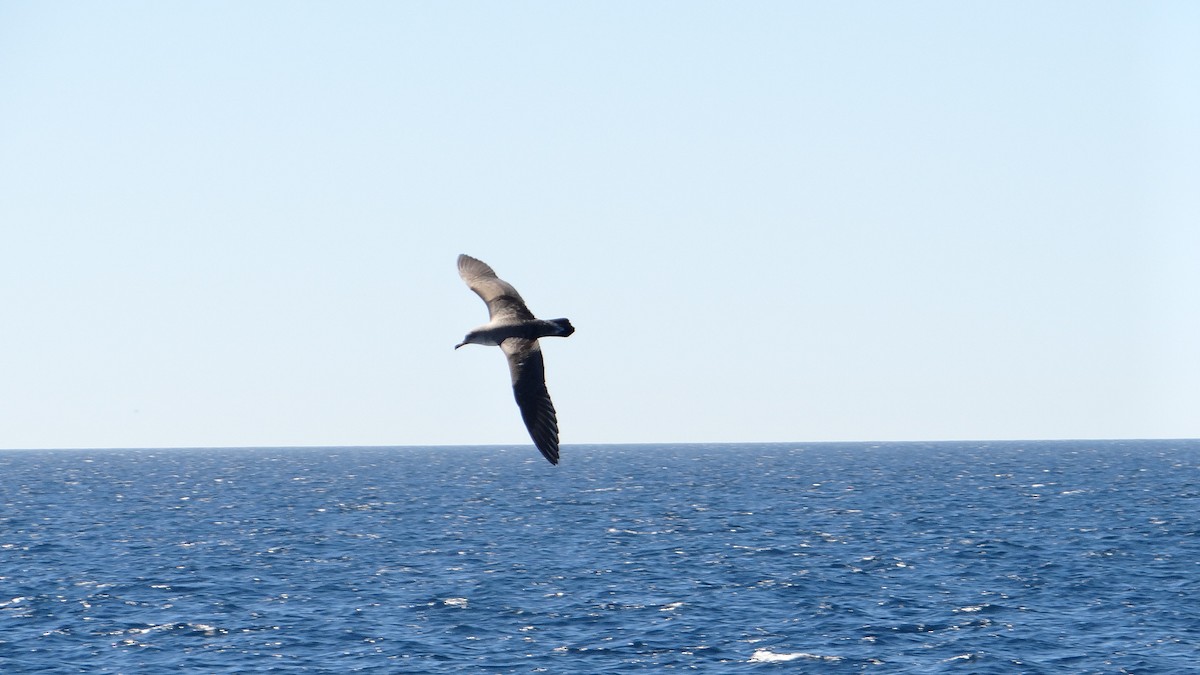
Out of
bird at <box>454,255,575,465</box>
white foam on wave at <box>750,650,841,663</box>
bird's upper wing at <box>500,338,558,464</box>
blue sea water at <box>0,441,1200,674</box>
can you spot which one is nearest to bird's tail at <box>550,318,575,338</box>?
bird at <box>454,255,575,465</box>

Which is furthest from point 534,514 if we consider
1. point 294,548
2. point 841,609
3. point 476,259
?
point 476,259

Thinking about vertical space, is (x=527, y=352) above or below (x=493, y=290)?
below

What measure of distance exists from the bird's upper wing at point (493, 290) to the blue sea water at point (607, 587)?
2166cm

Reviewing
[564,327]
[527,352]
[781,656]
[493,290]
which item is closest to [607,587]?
[781,656]

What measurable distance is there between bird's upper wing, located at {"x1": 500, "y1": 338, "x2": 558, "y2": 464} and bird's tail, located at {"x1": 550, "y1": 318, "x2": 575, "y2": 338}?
89 cm

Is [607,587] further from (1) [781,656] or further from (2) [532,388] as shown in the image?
(2) [532,388]

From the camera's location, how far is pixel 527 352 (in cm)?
1641

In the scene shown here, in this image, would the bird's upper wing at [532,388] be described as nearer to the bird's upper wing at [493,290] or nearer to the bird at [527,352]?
the bird at [527,352]

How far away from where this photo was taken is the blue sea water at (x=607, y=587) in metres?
39.7

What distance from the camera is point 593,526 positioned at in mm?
82875

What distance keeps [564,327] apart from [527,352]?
1.09 meters

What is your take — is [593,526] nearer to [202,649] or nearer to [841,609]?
[841,609]

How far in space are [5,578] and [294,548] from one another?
1622 centimetres

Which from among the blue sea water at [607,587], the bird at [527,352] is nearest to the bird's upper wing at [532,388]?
the bird at [527,352]
